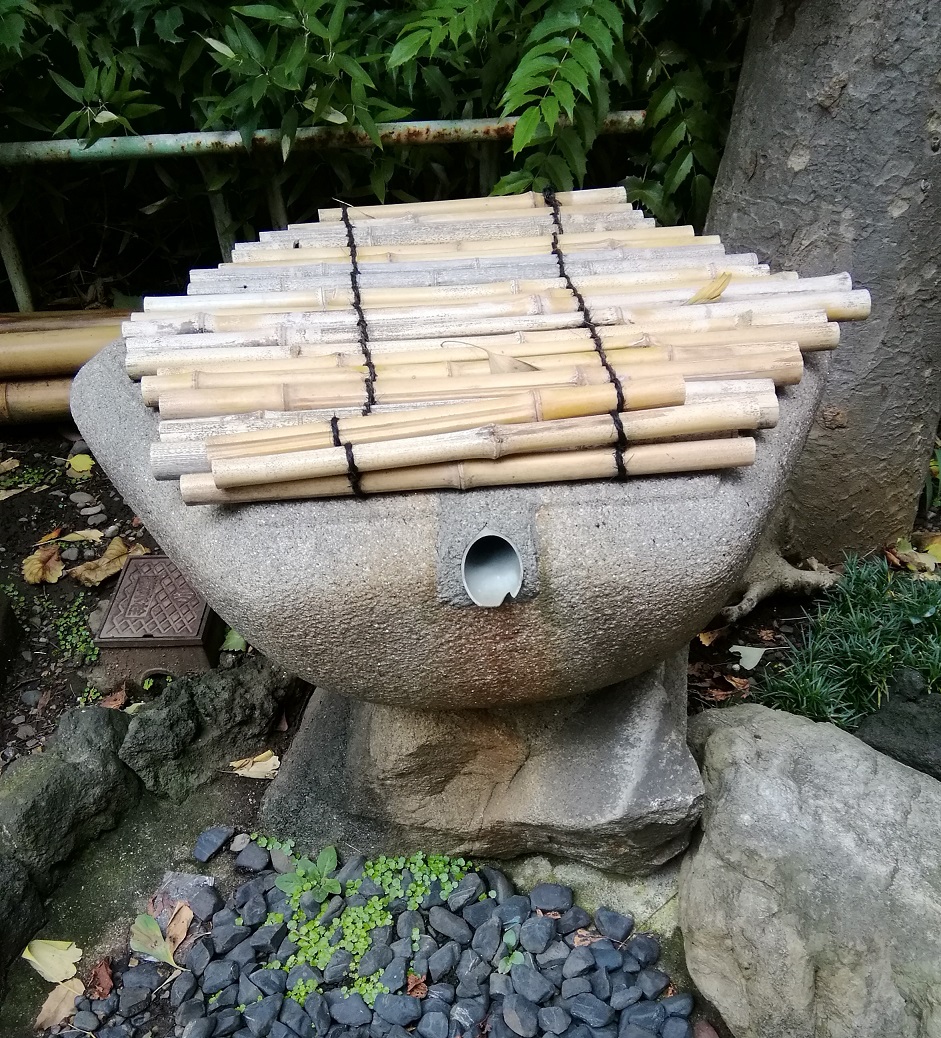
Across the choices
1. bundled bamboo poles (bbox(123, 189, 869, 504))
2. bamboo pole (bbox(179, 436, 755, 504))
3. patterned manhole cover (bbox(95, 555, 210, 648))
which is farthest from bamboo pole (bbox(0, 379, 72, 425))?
bamboo pole (bbox(179, 436, 755, 504))

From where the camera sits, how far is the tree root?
8.53 feet

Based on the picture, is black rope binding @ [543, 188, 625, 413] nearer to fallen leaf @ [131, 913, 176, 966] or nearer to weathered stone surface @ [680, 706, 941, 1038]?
weathered stone surface @ [680, 706, 941, 1038]

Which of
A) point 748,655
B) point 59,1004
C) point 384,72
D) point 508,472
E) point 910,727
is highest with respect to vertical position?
point 384,72

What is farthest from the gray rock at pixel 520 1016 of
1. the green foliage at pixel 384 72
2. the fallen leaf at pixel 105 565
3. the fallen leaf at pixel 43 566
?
the green foliage at pixel 384 72

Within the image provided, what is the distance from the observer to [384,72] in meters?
2.79

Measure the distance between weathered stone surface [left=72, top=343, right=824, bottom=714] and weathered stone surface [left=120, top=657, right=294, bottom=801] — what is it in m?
0.87

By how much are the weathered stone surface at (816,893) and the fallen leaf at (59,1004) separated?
1.25 meters

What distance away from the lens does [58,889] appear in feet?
6.47

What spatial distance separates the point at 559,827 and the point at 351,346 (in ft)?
3.41

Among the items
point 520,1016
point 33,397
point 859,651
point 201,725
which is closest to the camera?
point 520,1016

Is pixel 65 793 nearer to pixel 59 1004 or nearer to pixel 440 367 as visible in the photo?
pixel 59 1004

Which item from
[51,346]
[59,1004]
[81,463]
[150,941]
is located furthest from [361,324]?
Answer: [81,463]

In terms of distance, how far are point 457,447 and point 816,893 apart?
1051mm

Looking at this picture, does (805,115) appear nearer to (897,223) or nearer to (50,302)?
(897,223)
